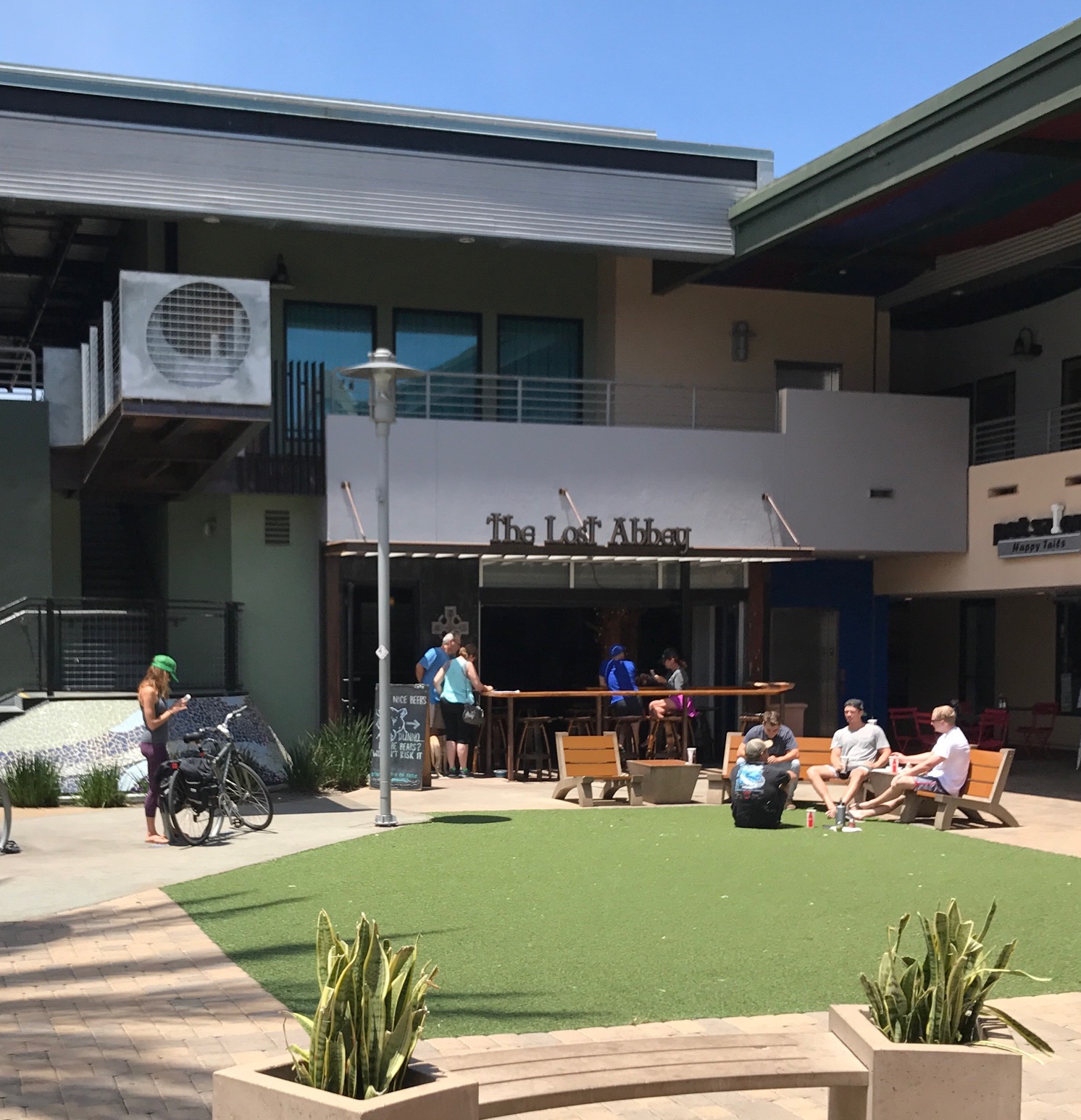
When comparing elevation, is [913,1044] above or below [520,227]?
below

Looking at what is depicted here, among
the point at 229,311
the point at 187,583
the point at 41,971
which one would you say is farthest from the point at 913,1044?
the point at 187,583

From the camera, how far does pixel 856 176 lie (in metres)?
17.6

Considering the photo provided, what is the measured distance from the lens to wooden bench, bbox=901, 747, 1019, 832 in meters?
Answer: 13.3

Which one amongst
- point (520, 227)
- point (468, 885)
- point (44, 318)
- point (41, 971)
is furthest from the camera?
point (44, 318)

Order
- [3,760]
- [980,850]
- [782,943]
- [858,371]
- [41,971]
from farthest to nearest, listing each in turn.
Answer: [858,371] → [3,760] → [980,850] → [782,943] → [41,971]

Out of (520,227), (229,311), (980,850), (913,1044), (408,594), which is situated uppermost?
(520,227)

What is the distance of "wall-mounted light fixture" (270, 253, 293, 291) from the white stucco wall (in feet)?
7.76

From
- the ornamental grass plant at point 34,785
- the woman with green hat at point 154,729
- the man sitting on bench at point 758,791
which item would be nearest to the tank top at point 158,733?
the woman with green hat at point 154,729

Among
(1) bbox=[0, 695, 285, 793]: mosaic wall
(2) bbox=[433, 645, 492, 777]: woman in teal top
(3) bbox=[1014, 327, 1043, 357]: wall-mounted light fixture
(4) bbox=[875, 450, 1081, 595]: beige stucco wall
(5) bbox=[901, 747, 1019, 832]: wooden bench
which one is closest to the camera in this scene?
(5) bbox=[901, 747, 1019, 832]: wooden bench

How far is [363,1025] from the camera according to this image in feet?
13.6

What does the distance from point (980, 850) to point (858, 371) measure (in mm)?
12221

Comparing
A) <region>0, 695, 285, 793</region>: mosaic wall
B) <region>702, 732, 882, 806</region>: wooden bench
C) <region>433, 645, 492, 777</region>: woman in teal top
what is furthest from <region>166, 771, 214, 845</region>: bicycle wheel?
<region>702, 732, 882, 806</region>: wooden bench

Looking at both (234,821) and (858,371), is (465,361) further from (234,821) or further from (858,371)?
(234,821)

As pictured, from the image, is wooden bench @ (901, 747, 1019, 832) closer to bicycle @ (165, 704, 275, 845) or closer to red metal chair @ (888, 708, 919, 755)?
bicycle @ (165, 704, 275, 845)
